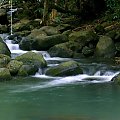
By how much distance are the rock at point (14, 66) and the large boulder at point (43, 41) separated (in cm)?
377

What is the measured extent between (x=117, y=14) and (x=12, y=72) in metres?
6.25

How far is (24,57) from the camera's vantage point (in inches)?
542

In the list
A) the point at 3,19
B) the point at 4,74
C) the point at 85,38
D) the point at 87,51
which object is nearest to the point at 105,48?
the point at 87,51

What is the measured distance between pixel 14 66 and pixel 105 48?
172 inches

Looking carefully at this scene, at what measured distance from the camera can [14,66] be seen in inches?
507

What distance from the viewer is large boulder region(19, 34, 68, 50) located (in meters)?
16.7

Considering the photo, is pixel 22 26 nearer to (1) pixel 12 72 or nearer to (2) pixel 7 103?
(1) pixel 12 72

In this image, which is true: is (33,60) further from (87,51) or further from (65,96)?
(65,96)

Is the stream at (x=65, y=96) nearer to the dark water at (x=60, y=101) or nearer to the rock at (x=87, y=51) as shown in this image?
the dark water at (x=60, y=101)

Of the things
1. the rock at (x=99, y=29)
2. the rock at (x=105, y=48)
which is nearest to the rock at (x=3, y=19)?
the rock at (x=99, y=29)

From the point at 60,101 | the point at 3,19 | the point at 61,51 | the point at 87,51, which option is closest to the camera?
the point at 60,101

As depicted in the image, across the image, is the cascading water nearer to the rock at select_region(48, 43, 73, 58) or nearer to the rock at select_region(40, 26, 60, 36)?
the rock at select_region(48, 43, 73, 58)

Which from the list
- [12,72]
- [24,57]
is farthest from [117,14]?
[12,72]

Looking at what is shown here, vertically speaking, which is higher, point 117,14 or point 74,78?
point 117,14
